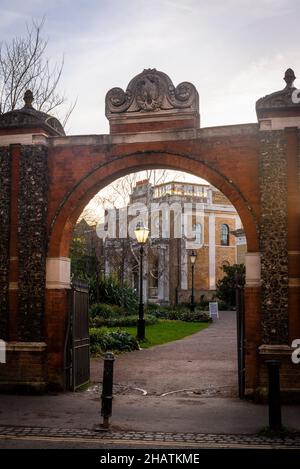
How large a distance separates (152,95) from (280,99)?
8.07ft

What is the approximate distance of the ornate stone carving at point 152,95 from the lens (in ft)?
36.8

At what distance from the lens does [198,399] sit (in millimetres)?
10695

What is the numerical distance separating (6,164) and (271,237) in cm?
532

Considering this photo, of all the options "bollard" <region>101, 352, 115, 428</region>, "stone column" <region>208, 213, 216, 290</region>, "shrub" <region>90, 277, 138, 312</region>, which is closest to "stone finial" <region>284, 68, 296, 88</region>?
"bollard" <region>101, 352, 115, 428</region>

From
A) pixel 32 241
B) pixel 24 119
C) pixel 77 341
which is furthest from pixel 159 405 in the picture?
pixel 24 119

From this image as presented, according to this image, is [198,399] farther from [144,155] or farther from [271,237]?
[144,155]

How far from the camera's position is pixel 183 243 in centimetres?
4747

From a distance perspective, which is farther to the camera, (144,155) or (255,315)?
(144,155)

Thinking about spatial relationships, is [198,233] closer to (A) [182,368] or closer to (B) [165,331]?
(B) [165,331]

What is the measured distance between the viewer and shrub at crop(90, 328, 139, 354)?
58.9ft

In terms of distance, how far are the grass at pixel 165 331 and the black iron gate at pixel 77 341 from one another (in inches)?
305

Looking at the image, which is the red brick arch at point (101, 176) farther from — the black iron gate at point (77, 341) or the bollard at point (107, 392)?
the bollard at point (107, 392)
